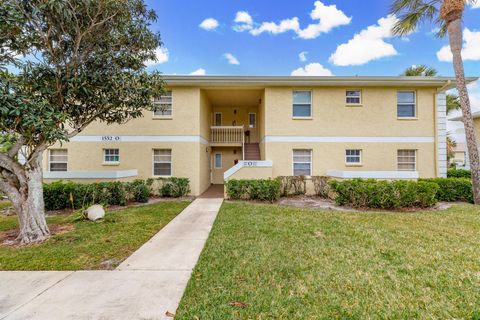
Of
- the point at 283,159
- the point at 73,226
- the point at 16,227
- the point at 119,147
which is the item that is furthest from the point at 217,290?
the point at 119,147

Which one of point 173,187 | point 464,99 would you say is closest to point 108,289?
point 173,187

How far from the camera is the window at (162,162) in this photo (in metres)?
12.1

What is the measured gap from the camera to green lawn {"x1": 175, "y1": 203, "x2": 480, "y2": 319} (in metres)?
2.75

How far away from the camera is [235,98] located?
14852 mm

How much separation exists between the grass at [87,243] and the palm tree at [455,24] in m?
12.3

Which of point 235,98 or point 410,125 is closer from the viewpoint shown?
point 410,125

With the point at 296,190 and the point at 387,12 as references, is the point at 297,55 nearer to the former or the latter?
the point at 387,12

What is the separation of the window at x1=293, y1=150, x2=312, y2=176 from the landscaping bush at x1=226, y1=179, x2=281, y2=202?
252cm

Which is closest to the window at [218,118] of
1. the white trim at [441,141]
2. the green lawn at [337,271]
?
the green lawn at [337,271]

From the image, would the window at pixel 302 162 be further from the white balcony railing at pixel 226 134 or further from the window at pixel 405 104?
the window at pixel 405 104

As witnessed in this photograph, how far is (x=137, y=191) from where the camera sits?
32.2 feet

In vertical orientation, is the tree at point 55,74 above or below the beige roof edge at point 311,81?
below

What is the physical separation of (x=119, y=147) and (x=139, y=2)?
25.2ft

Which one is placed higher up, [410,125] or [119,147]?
[410,125]
